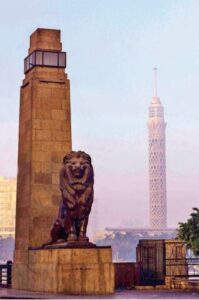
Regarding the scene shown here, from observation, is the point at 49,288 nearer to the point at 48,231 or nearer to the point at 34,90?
the point at 48,231

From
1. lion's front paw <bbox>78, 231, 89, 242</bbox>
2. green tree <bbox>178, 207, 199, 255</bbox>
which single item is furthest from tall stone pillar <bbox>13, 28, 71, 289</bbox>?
green tree <bbox>178, 207, 199, 255</bbox>

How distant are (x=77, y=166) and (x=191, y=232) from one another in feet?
30.5

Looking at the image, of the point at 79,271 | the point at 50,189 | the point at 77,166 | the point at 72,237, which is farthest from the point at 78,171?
the point at 50,189

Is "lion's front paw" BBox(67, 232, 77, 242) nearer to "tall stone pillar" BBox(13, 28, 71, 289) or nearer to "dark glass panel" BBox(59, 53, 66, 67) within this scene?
"tall stone pillar" BBox(13, 28, 71, 289)

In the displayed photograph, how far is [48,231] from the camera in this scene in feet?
81.5

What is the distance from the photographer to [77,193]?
70.8 ft

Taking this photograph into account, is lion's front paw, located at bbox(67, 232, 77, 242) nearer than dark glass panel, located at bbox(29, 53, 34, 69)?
Yes

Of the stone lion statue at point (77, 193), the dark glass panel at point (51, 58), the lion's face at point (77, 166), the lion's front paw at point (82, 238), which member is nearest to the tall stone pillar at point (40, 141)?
the dark glass panel at point (51, 58)

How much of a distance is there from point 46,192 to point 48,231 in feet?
4.95

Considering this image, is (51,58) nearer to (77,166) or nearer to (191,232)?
(77,166)

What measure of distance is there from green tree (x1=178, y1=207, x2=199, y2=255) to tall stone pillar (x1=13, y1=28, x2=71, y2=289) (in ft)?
22.1

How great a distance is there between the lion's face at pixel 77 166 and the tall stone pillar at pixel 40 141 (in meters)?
3.68

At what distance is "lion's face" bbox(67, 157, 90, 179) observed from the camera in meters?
21.5

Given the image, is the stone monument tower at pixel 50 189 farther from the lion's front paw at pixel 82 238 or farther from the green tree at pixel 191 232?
the green tree at pixel 191 232
